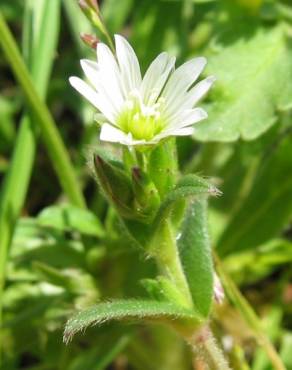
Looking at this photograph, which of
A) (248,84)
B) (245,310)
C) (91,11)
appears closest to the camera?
(91,11)

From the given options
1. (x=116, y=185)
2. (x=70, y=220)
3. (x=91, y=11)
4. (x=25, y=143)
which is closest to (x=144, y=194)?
(x=116, y=185)

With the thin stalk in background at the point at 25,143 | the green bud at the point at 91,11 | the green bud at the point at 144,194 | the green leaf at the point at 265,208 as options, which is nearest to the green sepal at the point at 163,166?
the green bud at the point at 144,194

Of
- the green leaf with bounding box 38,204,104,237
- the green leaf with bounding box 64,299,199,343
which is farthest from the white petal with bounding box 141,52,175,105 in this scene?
the green leaf with bounding box 38,204,104,237

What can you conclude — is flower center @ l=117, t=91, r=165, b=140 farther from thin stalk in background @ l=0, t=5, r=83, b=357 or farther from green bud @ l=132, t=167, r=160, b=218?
thin stalk in background @ l=0, t=5, r=83, b=357

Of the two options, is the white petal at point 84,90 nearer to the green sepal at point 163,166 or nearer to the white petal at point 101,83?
the white petal at point 101,83

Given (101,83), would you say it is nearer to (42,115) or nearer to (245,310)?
(42,115)
